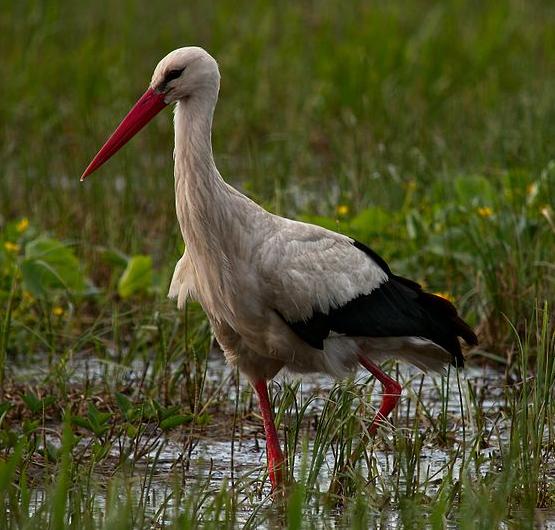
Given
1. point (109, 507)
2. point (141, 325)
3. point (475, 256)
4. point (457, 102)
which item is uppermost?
point (457, 102)

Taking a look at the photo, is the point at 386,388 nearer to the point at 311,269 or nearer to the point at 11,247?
the point at 311,269

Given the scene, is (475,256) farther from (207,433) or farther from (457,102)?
(457,102)

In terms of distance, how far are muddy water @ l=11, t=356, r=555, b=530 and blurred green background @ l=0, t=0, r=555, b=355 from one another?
43 cm

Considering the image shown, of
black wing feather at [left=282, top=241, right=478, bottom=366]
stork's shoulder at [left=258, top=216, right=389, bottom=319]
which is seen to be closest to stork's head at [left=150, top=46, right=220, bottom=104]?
stork's shoulder at [left=258, top=216, right=389, bottom=319]

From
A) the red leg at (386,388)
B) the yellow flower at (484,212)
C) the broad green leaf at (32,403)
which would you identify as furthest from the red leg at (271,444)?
the yellow flower at (484,212)

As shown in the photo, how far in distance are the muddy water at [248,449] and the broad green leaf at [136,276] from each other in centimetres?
36

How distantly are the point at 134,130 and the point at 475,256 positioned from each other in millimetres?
2310

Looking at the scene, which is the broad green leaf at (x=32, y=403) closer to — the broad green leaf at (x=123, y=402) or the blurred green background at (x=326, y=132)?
the broad green leaf at (x=123, y=402)

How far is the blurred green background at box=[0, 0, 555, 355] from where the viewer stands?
6.70m

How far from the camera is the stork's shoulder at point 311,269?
15.6 ft

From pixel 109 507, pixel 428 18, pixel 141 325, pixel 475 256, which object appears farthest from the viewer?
pixel 428 18

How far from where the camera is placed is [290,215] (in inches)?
286

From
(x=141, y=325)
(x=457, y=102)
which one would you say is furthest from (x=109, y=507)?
(x=457, y=102)

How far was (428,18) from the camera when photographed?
40.5ft
